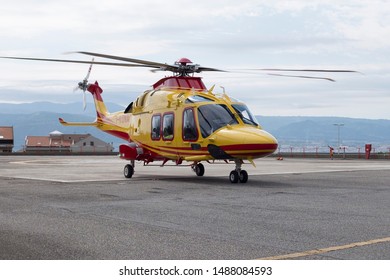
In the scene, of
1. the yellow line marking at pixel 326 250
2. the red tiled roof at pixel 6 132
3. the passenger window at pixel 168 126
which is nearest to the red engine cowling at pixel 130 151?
the passenger window at pixel 168 126

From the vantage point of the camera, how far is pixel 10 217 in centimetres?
1120

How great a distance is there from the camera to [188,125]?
2061 centimetres

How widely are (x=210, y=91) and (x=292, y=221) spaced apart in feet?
35.8

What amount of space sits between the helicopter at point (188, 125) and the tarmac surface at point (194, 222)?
1.56 m

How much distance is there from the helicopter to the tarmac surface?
1.56 meters

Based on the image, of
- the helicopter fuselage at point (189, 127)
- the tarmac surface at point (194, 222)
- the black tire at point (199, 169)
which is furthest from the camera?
the black tire at point (199, 169)

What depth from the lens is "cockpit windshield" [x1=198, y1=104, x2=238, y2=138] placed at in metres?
19.6

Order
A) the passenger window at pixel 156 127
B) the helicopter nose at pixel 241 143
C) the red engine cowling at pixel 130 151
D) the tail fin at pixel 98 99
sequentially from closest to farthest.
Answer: the helicopter nose at pixel 241 143
the passenger window at pixel 156 127
the red engine cowling at pixel 130 151
the tail fin at pixel 98 99

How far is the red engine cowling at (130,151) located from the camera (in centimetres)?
2309

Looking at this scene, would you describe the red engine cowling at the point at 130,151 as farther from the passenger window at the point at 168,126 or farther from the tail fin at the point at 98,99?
the tail fin at the point at 98,99

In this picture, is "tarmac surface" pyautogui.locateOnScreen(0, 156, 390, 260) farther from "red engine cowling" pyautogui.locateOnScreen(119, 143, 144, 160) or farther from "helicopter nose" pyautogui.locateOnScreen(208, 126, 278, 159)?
"red engine cowling" pyautogui.locateOnScreen(119, 143, 144, 160)

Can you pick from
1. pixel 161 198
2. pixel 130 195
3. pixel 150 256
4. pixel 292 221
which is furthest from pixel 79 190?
pixel 150 256
